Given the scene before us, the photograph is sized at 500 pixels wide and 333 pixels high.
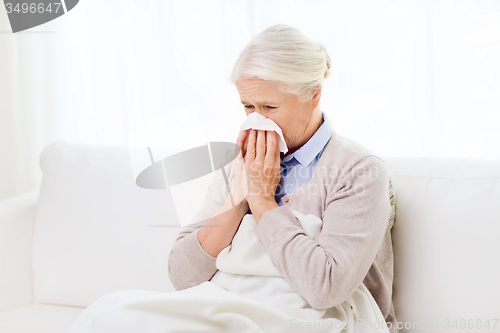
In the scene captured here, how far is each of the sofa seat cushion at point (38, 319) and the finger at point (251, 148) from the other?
0.80 meters

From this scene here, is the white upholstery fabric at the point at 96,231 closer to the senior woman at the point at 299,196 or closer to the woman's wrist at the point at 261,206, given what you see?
the senior woman at the point at 299,196

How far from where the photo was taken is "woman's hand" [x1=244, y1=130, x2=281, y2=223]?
3.67 feet

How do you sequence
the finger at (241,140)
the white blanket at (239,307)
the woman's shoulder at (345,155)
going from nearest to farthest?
the white blanket at (239,307) < the woman's shoulder at (345,155) < the finger at (241,140)

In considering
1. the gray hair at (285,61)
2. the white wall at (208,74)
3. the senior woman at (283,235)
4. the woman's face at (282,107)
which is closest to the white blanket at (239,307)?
the senior woman at (283,235)

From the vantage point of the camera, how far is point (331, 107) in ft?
6.30

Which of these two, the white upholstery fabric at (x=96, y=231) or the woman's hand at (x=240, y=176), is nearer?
the woman's hand at (x=240, y=176)

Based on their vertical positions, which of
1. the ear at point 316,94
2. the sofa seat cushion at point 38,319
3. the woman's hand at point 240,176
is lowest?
the sofa seat cushion at point 38,319

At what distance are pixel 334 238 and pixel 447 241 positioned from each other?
1.18 feet

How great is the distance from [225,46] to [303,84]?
1.14 m

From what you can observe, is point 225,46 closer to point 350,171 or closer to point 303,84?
point 303,84

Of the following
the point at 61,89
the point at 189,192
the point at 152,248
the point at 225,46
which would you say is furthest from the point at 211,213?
the point at 61,89

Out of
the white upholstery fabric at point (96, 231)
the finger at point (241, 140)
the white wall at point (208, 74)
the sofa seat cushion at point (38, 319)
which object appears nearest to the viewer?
the finger at point (241, 140)

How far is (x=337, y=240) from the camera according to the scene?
38.5 inches

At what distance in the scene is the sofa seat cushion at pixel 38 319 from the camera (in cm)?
137
